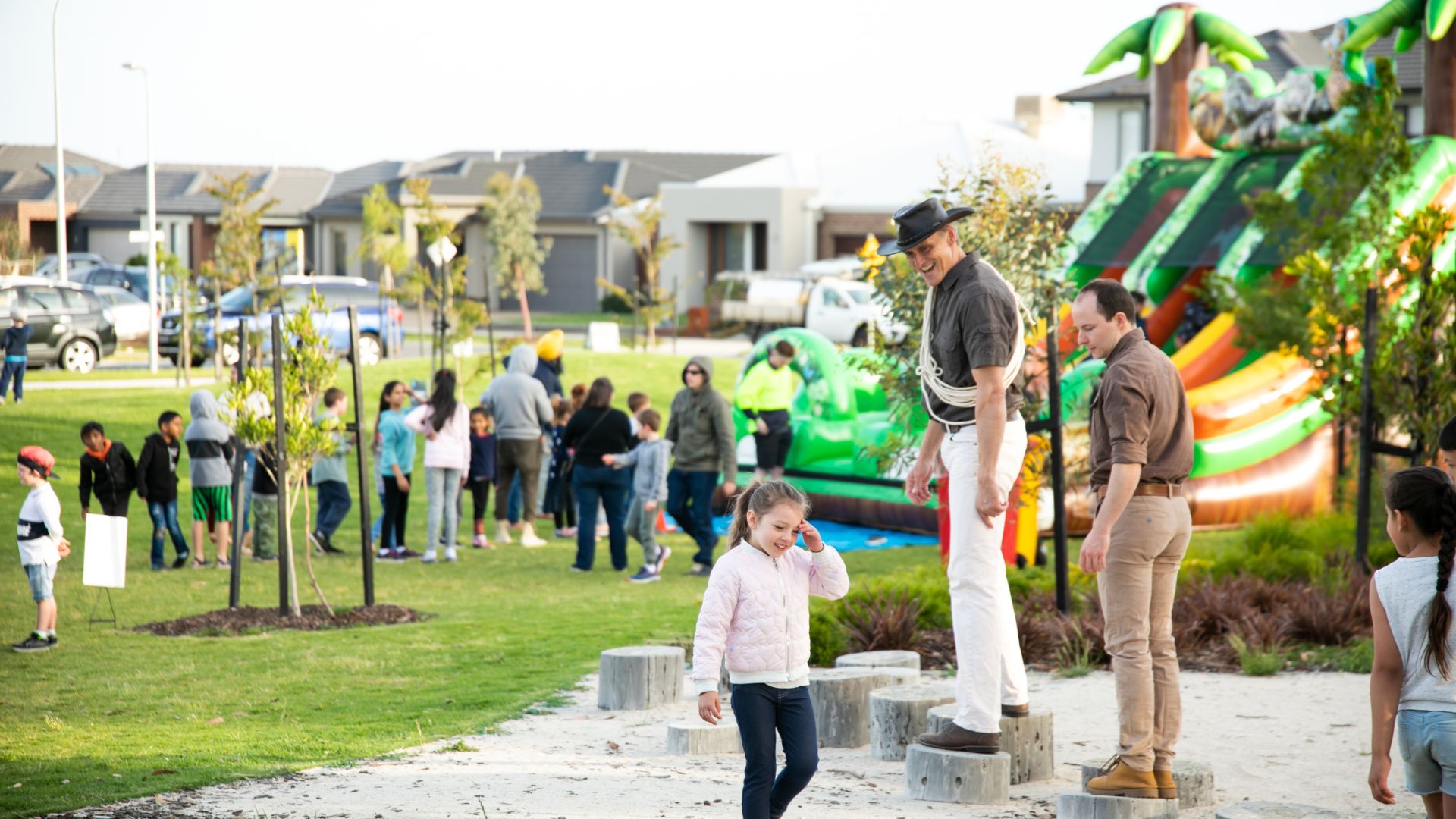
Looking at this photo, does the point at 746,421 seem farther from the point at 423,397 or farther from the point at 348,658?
the point at 348,658

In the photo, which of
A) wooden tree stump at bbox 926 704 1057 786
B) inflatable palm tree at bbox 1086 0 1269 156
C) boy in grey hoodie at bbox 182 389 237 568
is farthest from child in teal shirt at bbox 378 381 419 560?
inflatable palm tree at bbox 1086 0 1269 156

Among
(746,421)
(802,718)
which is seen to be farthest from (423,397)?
(802,718)

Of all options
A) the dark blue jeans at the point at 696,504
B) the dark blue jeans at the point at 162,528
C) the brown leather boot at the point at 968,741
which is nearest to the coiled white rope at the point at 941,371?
the brown leather boot at the point at 968,741

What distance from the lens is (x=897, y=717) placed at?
652 centimetres

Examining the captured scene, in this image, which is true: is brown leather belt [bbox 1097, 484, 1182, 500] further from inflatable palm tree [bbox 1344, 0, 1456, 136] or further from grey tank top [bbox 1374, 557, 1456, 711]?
inflatable palm tree [bbox 1344, 0, 1456, 136]

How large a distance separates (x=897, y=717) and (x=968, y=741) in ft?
A: 2.72

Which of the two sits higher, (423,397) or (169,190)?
(169,190)

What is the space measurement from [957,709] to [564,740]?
1971 mm

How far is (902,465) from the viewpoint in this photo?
12.7 meters

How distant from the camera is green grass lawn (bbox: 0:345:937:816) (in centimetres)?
655

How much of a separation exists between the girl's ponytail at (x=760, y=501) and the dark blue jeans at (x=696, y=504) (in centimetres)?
745

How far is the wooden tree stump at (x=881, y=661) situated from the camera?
7.75m

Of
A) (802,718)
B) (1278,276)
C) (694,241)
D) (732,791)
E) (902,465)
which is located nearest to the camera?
(802,718)

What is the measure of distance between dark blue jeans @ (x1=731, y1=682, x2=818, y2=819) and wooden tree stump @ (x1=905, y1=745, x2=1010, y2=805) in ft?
2.79
